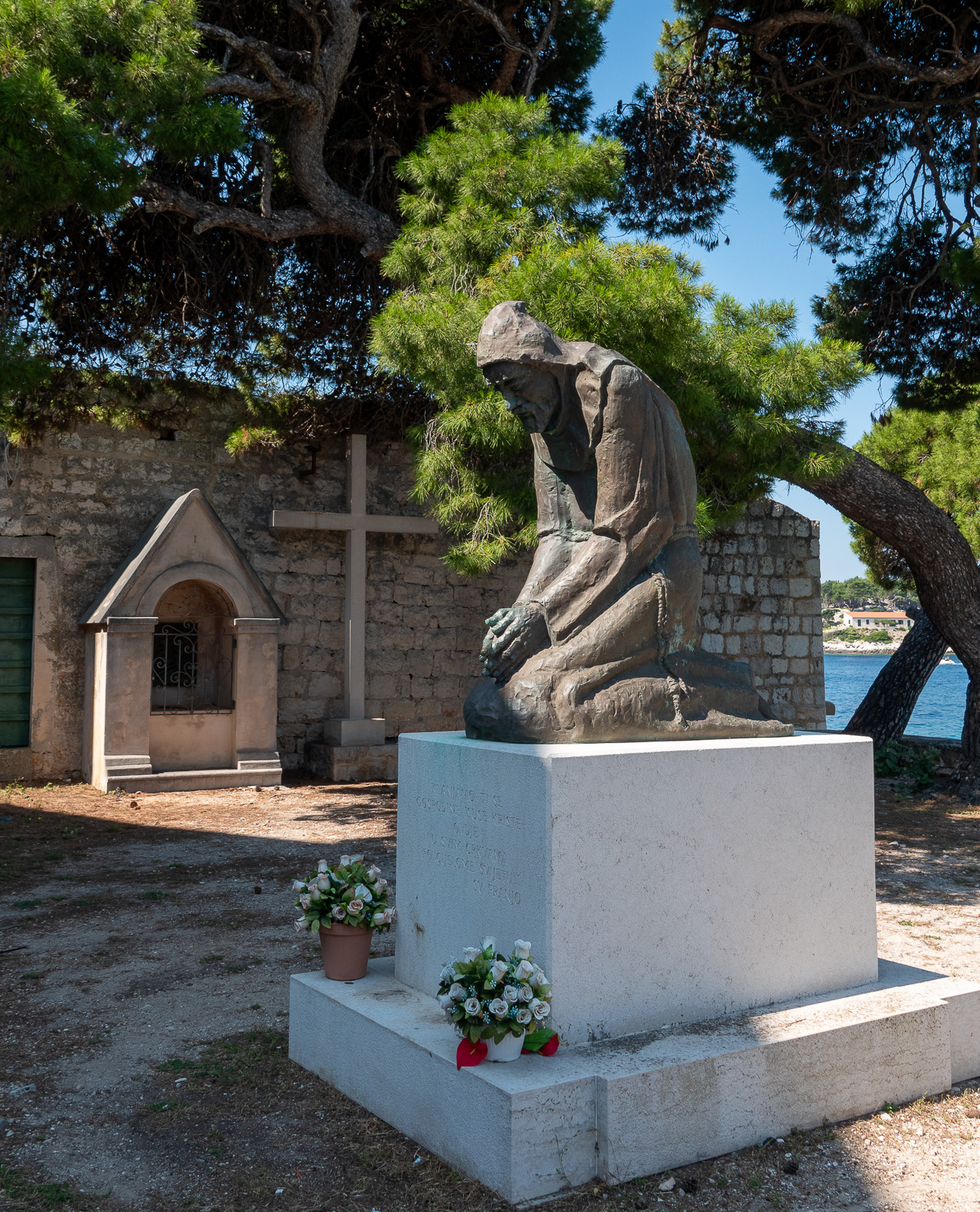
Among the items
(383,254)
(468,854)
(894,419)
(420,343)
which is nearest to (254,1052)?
(468,854)

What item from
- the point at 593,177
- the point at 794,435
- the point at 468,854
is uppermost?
the point at 593,177

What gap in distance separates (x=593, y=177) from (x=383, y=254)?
2507mm

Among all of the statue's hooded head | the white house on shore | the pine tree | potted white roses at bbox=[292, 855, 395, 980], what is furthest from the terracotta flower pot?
the white house on shore

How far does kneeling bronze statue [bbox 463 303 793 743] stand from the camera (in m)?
3.26

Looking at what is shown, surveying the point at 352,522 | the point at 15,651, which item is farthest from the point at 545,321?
the point at 15,651

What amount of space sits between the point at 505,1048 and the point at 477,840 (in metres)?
0.64

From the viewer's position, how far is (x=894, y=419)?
1453 centimetres

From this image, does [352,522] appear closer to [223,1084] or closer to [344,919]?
[344,919]

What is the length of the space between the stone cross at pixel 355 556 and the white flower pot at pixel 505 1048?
7.50 meters

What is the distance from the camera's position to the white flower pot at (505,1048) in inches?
106

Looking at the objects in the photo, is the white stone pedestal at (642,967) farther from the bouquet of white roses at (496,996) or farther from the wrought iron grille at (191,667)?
the wrought iron grille at (191,667)

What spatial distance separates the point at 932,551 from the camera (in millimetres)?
9797

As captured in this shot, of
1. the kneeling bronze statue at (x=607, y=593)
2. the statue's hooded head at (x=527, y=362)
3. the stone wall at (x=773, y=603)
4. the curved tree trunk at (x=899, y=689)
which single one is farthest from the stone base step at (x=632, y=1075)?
the curved tree trunk at (x=899, y=689)

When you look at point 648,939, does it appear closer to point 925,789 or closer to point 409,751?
point 409,751
